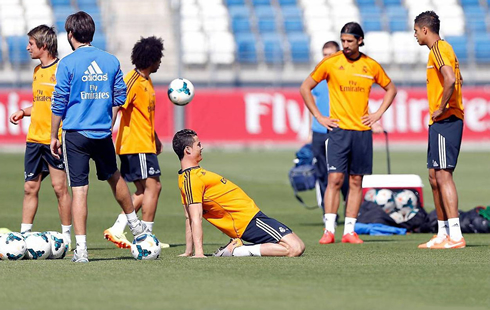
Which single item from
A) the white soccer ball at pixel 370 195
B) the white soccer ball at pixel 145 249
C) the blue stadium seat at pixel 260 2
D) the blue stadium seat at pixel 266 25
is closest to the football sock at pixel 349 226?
the white soccer ball at pixel 370 195

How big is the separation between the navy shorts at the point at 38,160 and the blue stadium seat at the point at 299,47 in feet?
70.5

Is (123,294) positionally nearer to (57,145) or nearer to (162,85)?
(57,145)

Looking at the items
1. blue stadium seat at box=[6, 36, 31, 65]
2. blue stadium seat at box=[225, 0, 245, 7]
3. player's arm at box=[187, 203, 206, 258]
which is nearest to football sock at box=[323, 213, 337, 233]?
player's arm at box=[187, 203, 206, 258]

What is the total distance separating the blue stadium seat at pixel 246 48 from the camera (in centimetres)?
3020

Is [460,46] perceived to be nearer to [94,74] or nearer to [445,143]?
[445,143]

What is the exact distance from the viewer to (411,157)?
2530 cm

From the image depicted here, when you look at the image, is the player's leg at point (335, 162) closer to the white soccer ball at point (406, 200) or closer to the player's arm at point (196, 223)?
the white soccer ball at point (406, 200)

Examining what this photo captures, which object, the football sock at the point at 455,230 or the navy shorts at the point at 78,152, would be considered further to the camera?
the football sock at the point at 455,230

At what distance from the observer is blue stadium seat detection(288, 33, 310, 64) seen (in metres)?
30.5

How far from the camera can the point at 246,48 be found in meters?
30.6

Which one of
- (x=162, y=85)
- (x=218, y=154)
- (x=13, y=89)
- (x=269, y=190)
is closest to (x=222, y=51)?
(x=162, y=85)

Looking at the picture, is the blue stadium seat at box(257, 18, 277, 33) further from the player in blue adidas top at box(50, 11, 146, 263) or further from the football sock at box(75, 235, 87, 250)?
the football sock at box(75, 235, 87, 250)

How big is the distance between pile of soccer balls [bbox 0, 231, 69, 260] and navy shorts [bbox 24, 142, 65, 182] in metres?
1.11

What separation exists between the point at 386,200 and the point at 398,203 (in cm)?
15
